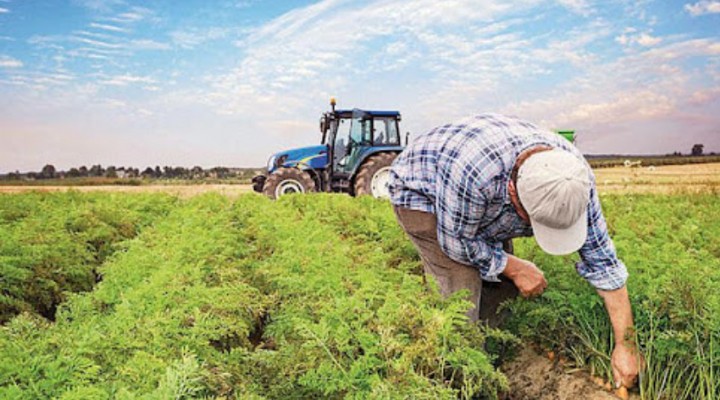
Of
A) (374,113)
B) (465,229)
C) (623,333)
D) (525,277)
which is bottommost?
(623,333)

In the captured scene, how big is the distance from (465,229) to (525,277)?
2.14ft

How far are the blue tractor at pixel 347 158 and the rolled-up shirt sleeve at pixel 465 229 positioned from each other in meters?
11.2

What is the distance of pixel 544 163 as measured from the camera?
11.0 feet

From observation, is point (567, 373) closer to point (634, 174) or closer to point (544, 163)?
point (544, 163)

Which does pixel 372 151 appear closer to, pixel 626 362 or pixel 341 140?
pixel 341 140

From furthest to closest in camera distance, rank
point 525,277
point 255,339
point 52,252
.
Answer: point 52,252, point 255,339, point 525,277

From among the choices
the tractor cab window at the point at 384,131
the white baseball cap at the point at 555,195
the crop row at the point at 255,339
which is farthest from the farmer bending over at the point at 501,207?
the tractor cab window at the point at 384,131

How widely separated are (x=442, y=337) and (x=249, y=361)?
136 cm

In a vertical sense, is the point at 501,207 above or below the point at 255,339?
above

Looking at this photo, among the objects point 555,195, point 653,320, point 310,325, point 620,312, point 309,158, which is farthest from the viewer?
point 309,158

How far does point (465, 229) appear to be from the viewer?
4.04 metres

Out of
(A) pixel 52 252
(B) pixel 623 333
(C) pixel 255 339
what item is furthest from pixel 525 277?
(A) pixel 52 252

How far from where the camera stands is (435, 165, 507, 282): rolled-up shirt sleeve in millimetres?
3908

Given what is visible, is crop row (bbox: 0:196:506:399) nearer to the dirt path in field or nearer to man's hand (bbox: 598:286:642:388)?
the dirt path in field
